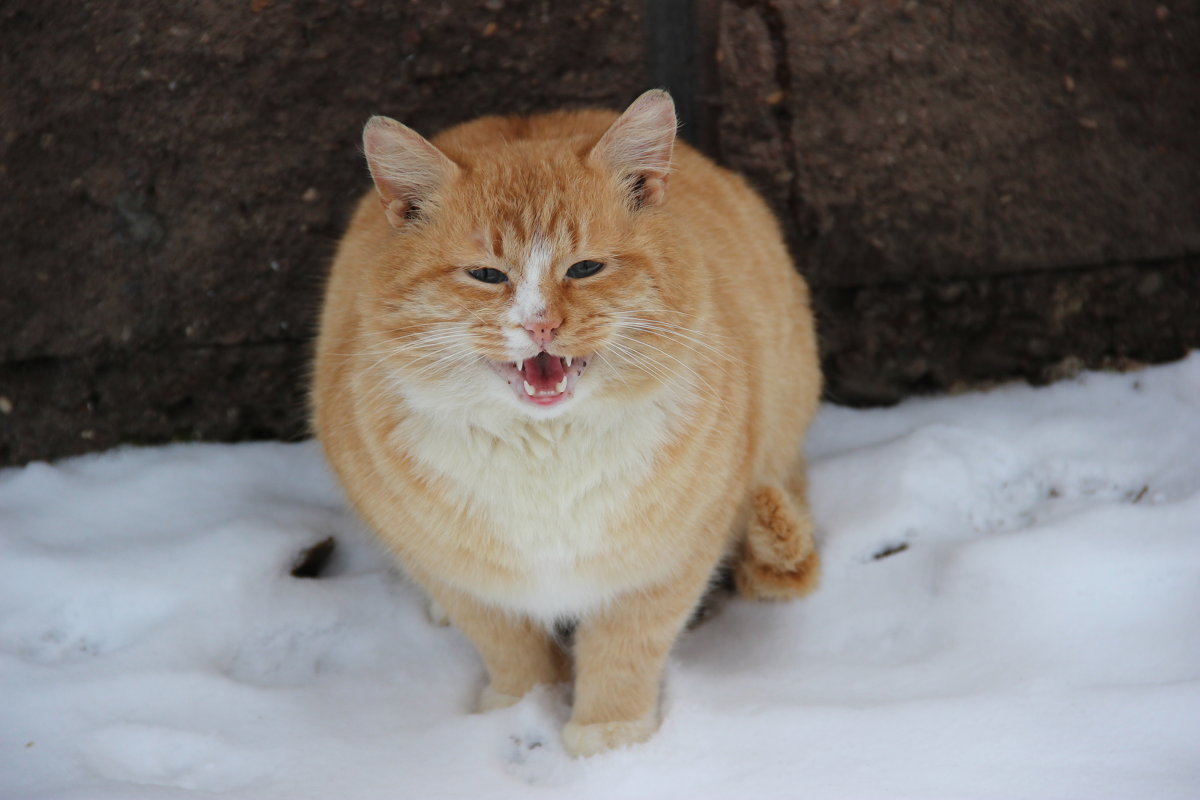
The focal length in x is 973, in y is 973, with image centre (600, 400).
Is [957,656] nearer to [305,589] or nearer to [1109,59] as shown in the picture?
[305,589]

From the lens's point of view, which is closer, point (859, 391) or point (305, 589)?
point (305, 589)

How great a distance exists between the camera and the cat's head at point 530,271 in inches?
74.1

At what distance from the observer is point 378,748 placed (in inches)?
83.8

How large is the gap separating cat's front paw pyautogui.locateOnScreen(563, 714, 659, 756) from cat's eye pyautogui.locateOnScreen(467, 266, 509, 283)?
3.39 feet

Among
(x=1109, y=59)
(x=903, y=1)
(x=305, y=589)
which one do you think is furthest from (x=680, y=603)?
(x=1109, y=59)

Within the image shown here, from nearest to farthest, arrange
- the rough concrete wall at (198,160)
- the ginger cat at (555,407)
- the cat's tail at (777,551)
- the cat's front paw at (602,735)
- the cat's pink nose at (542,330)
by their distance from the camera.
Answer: the cat's pink nose at (542,330) < the ginger cat at (555,407) < the cat's front paw at (602,735) < the cat's tail at (777,551) < the rough concrete wall at (198,160)

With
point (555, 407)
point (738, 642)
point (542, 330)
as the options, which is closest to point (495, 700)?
point (738, 642)

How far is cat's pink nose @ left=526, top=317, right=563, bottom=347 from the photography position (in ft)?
5.98

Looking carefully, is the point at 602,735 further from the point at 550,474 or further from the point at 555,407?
the point at 555,407

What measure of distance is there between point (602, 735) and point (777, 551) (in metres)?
0.59

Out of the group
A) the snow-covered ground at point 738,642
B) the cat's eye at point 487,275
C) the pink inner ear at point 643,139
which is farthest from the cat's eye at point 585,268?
the snow-covered ground at point 738,642

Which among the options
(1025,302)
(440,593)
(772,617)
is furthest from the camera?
(1025,302)

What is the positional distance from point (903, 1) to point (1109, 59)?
64cm

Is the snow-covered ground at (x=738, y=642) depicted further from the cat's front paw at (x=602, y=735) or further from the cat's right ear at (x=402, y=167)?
the cat's right ear at (x=402, y=167)
